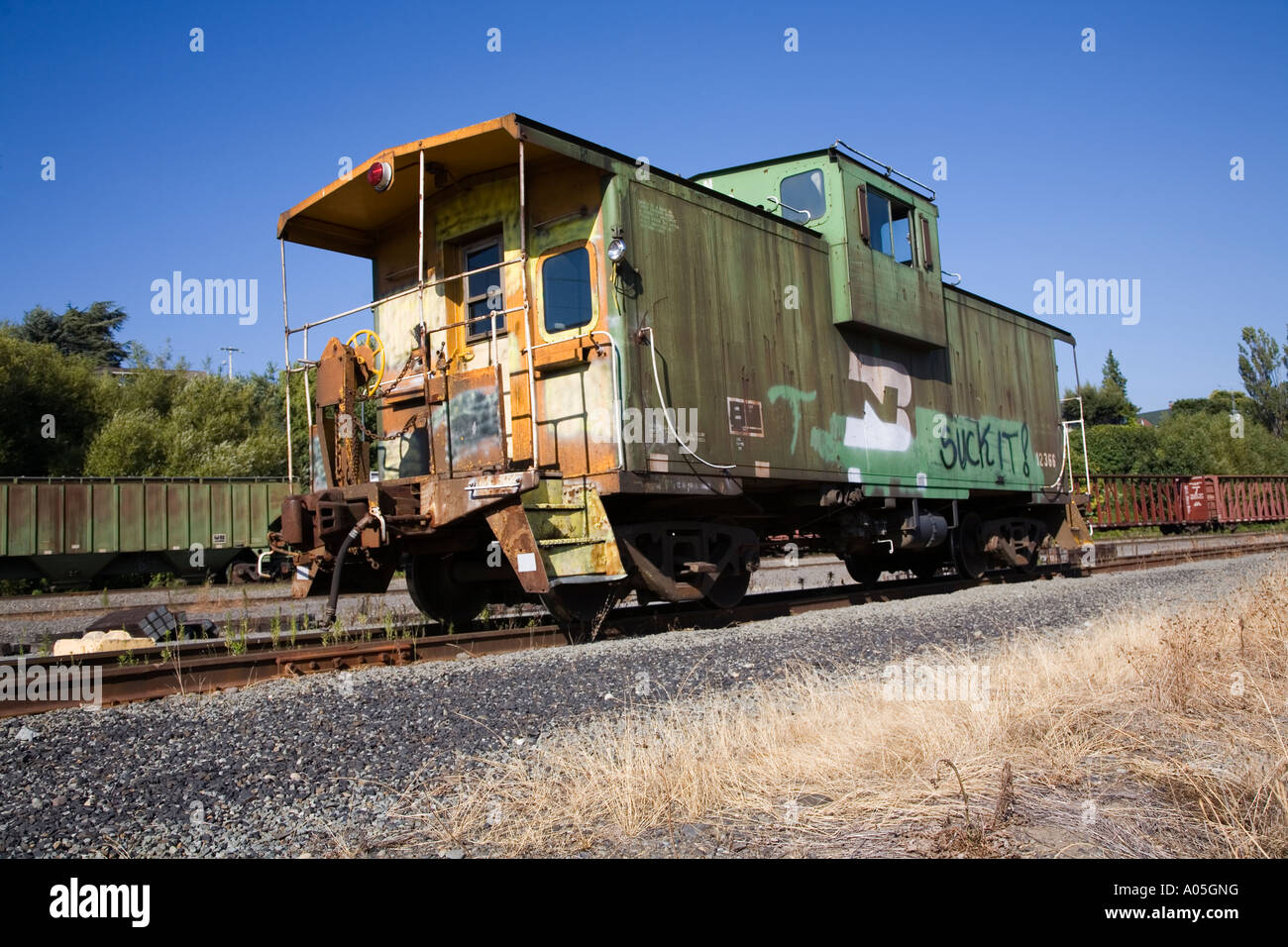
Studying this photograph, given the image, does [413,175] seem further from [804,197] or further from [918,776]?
[918,776]

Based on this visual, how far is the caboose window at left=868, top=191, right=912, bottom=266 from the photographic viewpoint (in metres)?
10.9

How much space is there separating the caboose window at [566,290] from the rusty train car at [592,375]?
2 centimetres

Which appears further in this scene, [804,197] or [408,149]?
[804,197]

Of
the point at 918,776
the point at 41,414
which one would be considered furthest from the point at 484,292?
the point at 41,414

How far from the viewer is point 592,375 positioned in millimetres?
7652

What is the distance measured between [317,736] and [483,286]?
5.07 meters

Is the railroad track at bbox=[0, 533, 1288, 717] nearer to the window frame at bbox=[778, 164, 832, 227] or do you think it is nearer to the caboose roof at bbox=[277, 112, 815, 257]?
the caboose roof at bbox=[277, 112, 815, 257]

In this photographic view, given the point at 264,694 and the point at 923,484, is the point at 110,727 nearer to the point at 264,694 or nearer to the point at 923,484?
the point at 264,694

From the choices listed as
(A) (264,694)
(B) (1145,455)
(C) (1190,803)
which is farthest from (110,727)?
(B) (1145,455)

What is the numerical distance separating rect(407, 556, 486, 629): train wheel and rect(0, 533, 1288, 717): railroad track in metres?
0.19

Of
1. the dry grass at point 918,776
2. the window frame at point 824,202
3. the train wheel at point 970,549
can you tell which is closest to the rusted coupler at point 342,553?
the dry grass at point 918,776

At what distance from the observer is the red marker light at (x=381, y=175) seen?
766 cm
